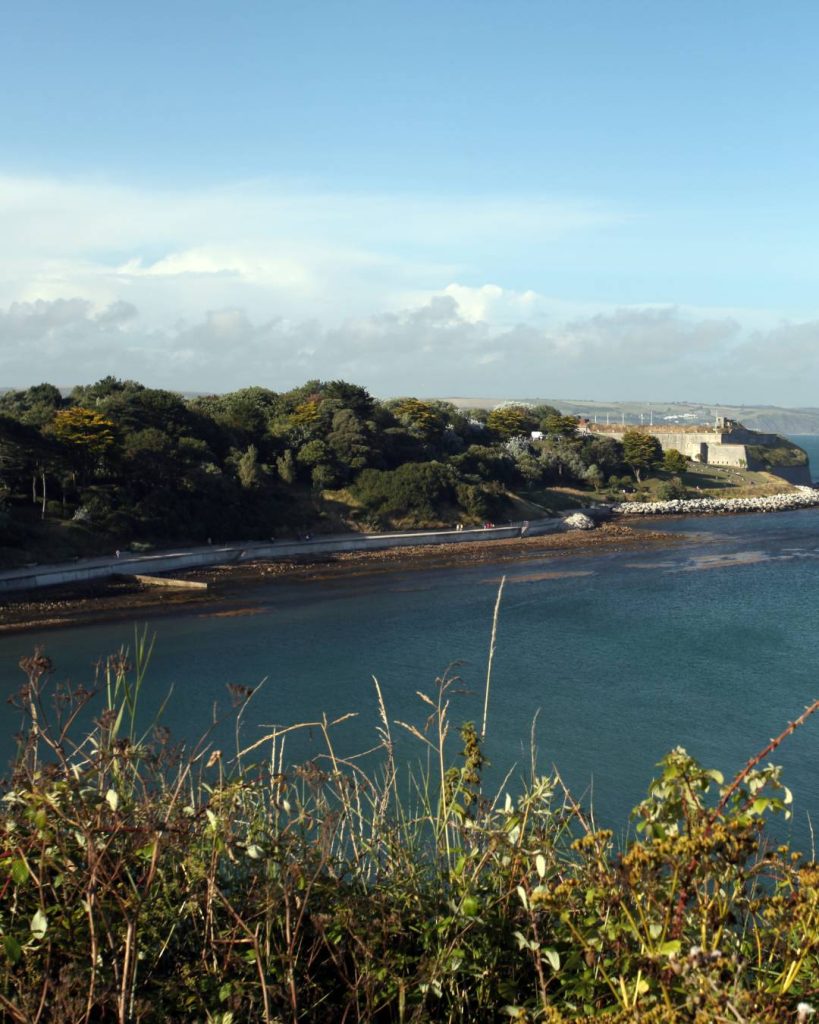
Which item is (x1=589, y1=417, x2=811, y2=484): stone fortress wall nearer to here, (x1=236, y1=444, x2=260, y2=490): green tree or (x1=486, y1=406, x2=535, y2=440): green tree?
(x1=486, y1=406, x2=535, y2=440): green tree

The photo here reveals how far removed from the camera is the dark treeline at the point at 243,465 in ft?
109

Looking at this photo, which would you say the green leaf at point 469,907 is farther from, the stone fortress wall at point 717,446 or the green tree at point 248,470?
the stone fortress wall at point 717,446

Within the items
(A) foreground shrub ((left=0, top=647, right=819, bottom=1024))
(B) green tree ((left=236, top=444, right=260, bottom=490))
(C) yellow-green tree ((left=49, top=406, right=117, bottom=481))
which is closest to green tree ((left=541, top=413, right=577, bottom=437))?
(B) green tree ((left=236, top=444, right=260, bottom=490))

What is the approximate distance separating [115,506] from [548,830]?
107ft

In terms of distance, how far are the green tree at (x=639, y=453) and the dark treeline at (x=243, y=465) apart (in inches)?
90.5

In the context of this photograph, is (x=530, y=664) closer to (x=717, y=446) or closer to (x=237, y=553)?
(x=237, y=553)

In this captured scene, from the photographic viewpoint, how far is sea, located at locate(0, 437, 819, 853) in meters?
13.6

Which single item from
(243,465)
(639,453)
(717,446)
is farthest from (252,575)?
(717,446)

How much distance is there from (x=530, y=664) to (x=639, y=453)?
39.5m

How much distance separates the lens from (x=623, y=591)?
92.2 ft

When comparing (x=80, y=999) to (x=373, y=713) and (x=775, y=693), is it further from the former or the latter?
(x=775, y=693)

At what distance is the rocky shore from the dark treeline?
4894mm

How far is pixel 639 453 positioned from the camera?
5681 cm

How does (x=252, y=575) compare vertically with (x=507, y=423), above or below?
below
